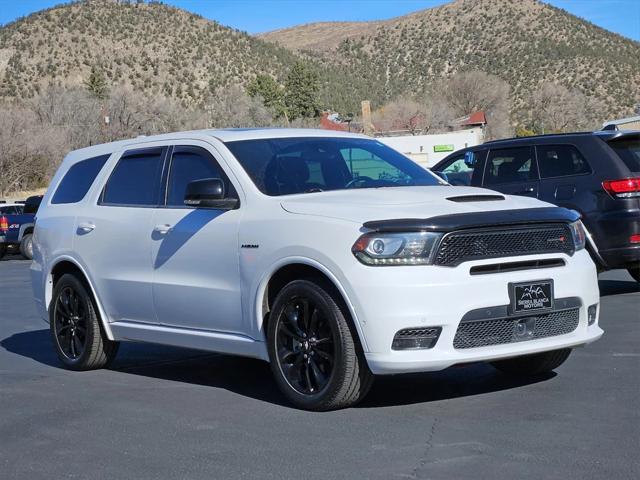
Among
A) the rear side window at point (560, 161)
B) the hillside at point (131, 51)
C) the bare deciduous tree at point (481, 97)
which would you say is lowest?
the rear side window at point (560, 161)

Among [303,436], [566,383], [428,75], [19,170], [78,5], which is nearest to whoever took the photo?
[303,436]

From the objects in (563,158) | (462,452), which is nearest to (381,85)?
(563,158)

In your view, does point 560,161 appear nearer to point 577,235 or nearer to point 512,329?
point 577,235

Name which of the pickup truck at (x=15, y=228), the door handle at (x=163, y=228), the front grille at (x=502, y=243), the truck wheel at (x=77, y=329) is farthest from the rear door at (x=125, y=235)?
the pickup truck at (x=15, y=228)

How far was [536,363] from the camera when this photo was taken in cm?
730

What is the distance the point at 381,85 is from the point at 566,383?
4178 inches

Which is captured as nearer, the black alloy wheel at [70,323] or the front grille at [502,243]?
the front grille at [502,243]

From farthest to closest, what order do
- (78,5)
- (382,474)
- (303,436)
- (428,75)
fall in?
(428,75), (78,5), (303,436), (382,474)

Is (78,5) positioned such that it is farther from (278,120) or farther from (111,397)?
(111,397)

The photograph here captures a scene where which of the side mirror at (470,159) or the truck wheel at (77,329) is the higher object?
the side mirror at (470,159)

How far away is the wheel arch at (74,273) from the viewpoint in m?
8.41

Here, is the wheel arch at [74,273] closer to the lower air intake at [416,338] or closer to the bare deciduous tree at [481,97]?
the lower air intake at [416,338]

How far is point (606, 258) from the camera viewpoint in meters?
11.2

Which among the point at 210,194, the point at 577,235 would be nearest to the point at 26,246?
the point at 210,194
